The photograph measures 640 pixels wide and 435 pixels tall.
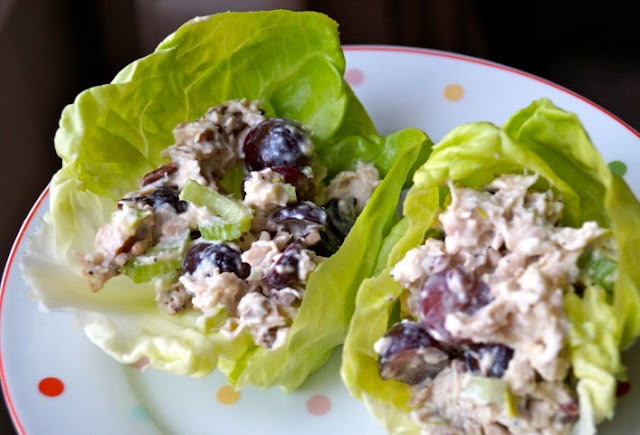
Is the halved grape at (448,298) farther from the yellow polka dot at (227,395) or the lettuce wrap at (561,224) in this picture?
the yellow polka dot at (227,395)

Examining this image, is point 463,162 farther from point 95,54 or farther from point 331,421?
point 95,54

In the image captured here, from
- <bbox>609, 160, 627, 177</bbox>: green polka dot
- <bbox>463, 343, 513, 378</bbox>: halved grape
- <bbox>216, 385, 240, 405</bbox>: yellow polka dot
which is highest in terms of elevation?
<bbox>463, 343, 513, 378</bbox>: halved grape

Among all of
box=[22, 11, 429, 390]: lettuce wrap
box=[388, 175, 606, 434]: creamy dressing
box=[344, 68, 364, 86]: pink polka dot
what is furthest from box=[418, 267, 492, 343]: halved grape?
box=[344, 68, 364, 86]: pink polka dot

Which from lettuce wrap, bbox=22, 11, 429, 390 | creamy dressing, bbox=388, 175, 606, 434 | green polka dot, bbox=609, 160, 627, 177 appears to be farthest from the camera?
green polka dot, bbox=609, 160, 627, 177

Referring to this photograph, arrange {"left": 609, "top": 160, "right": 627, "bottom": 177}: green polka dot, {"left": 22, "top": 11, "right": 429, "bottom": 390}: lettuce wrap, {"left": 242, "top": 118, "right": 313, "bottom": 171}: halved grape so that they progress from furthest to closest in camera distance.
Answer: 1. {"left": 609, "top": 160, "right": 627, "bottom": 177}: green polka dot
2. {"left": 242, "top": 118, "right": 313, "bottom": 171}: halved grape
3. {"left": 22, "top": 11, "right": 429, "bottom": 390}: lettuce wrap

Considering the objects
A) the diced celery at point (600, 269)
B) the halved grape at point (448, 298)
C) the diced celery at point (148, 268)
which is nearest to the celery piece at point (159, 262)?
the diced celery at point (148, 268)

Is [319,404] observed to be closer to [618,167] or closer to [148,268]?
[148,268]

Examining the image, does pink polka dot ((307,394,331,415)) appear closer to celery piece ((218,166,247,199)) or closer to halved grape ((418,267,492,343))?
halved grape ((418,267,492,343))
